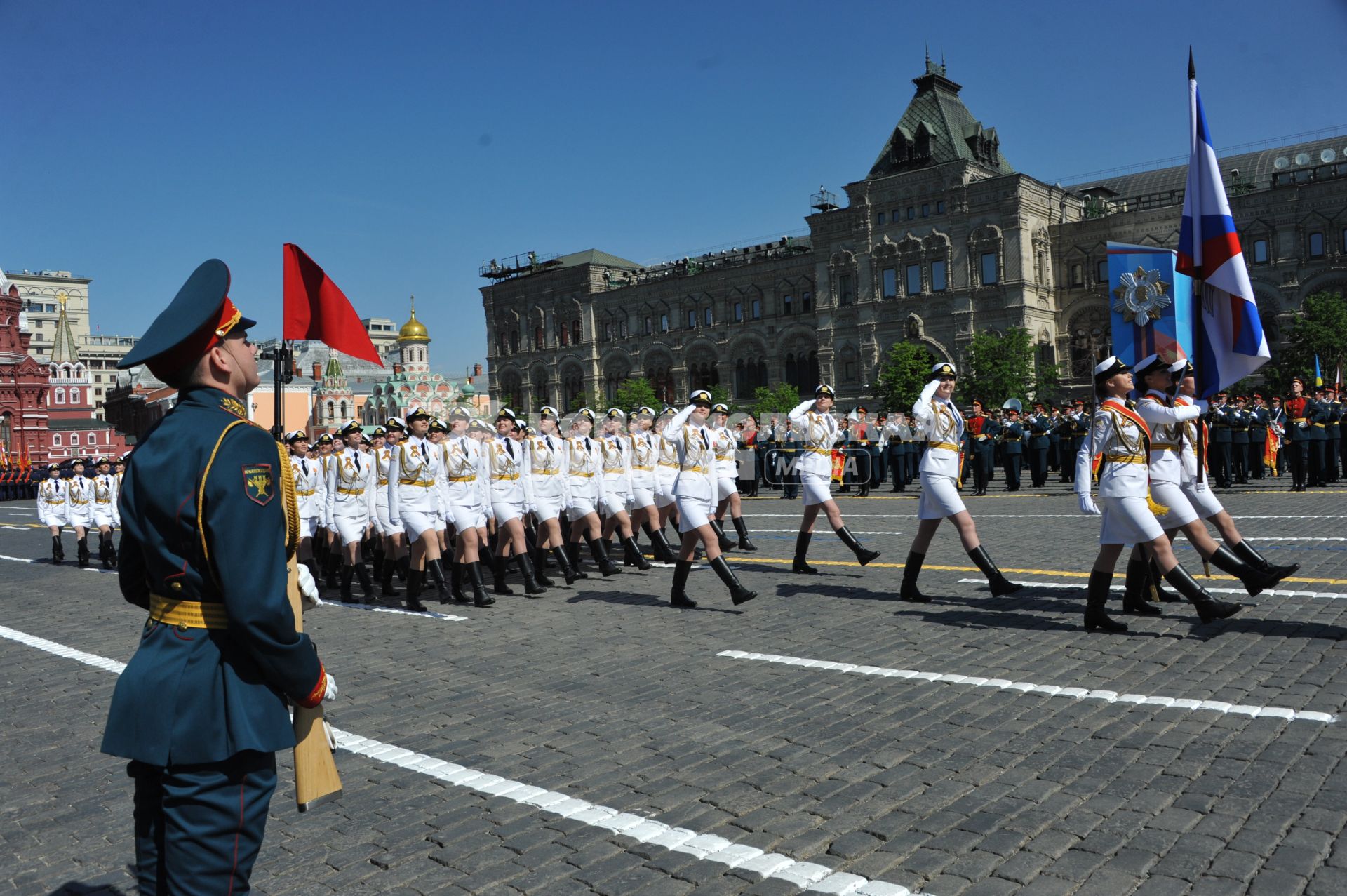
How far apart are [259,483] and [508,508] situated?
8.78 meters

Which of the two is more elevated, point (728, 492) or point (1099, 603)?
point (728, 492)

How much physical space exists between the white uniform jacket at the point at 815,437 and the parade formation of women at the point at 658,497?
0.03 m

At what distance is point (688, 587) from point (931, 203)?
197 ft

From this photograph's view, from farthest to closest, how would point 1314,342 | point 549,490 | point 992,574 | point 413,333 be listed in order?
point 413,333 < point 1314,342 < point 549,490 < point 992,574

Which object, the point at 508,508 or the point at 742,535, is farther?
the point at 742,535

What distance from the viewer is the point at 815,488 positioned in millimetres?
11367

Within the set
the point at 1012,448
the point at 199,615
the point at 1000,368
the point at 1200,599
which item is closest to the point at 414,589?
the point at 1200,599

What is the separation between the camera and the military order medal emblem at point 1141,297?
1009 cm

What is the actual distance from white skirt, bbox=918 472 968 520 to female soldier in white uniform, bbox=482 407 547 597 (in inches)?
165

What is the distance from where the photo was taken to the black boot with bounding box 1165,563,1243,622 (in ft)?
23.4

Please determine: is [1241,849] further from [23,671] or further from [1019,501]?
[1019,501]

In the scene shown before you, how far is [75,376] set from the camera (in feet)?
419

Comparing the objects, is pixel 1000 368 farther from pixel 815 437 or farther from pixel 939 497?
pixel 939 497

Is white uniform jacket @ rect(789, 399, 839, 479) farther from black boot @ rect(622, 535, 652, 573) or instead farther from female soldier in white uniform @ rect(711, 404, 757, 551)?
black boot @ rect(622, 535, 652, 573)
